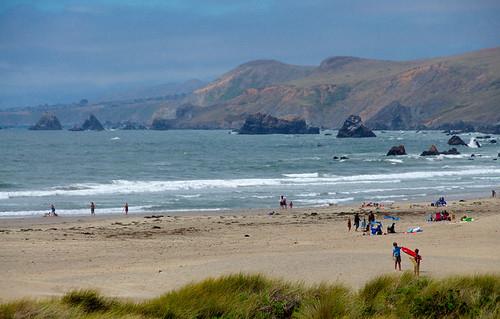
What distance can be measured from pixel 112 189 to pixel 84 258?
2666cm

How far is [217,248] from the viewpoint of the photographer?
2331cm

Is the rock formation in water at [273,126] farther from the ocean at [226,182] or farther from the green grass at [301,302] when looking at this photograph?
the green grass at [301,302]

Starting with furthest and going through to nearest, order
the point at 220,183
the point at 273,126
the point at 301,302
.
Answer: the point at 273,126 → the point at 220,183 → the point at 301,302

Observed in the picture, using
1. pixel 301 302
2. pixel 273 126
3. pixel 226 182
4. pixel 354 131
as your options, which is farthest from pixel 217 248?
pixel 273 126

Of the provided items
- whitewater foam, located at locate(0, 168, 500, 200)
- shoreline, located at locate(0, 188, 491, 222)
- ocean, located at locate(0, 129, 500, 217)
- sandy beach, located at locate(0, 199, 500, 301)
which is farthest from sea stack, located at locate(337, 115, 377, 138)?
sandy beach, located at locate(0, 199, 500, 301)

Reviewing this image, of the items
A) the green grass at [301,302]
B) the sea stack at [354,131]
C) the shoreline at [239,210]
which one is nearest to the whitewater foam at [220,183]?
the shoreline at [239,210]

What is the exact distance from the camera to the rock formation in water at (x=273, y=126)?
185250mm

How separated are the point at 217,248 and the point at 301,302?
13.1 meters

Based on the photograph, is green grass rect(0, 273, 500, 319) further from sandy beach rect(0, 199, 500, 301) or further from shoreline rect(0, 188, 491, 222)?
shoreline rect(0, 188, 491, 222)

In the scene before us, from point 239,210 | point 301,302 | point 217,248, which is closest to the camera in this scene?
point 301,302

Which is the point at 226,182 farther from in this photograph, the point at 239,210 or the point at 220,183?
the point at 239,210

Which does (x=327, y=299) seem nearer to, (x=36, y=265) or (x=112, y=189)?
(x=36, y=265)

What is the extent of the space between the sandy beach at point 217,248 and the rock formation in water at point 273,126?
149374 mm

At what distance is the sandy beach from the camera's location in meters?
16.4
